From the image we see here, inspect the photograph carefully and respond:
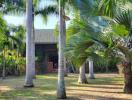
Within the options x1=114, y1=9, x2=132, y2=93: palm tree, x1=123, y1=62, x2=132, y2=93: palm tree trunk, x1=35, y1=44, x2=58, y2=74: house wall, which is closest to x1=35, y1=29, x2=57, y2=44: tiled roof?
x1=35, y1=44, x2=58, y2=74: house wall

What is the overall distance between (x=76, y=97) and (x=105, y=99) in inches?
57.2

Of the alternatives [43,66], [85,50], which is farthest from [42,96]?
[43,66]

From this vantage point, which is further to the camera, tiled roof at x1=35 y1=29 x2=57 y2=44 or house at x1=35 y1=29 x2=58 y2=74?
tiled roof at x1=35 y1=29 x2=57 y2=44

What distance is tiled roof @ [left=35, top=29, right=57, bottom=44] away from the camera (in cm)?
4856

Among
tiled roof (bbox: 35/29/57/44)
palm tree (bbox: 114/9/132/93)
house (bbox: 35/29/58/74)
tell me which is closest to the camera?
palm tree (bbox: 114/9/132/93)

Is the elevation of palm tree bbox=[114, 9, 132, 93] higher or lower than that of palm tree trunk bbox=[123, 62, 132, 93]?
higher

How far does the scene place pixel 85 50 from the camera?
16.8 metres

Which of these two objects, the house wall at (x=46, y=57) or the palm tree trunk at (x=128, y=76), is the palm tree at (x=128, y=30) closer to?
the palm tree trunk at (x=128, y=76)

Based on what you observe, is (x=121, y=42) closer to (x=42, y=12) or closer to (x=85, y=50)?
(x=85, y=50)

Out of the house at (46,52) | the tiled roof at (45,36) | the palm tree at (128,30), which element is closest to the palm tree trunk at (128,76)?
the palm tree at (128,30)

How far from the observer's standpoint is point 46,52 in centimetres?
4994

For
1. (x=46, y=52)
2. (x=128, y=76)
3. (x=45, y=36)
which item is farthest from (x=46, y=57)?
(x=128, y=76)

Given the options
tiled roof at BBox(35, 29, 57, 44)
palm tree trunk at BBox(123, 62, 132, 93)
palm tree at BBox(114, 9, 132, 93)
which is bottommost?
palm tree trunk at BBox(123, 62, 132, 93)

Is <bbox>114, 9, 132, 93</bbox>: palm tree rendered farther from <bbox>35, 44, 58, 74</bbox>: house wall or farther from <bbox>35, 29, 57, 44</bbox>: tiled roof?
<bbox>35, 44, 58, 74</bbox>: house wall
